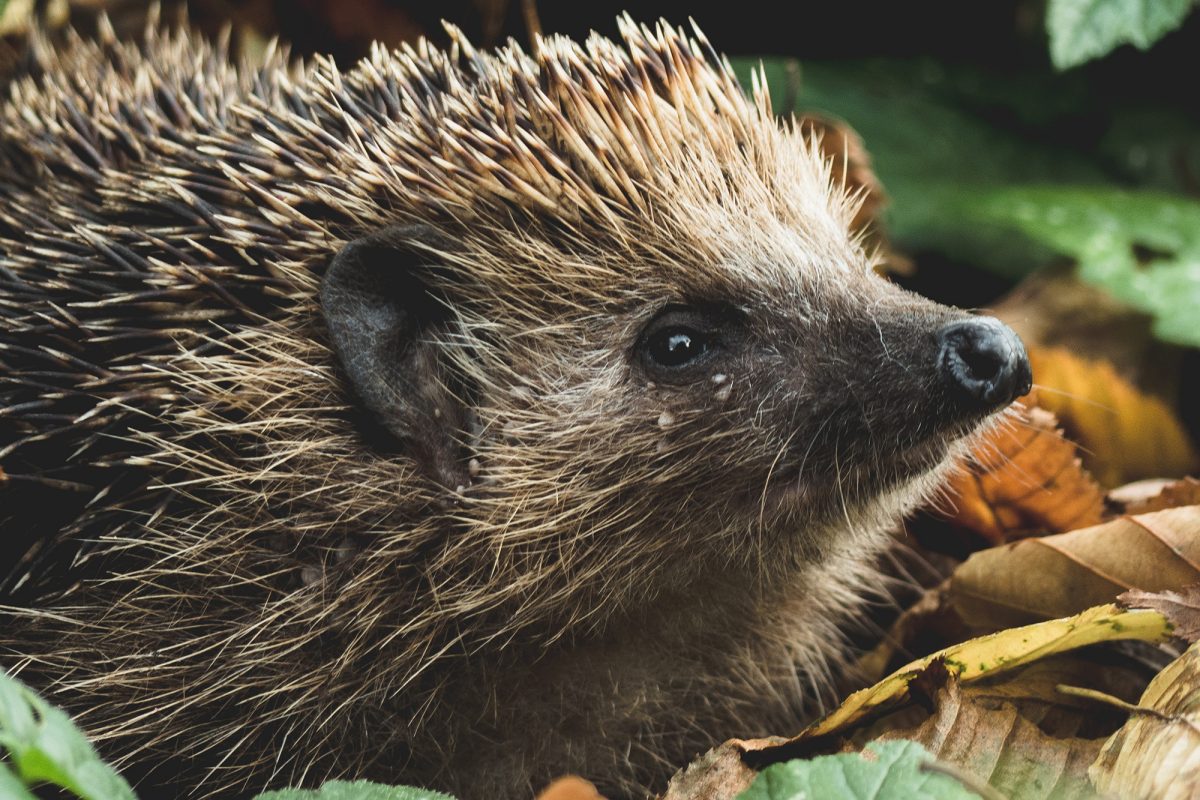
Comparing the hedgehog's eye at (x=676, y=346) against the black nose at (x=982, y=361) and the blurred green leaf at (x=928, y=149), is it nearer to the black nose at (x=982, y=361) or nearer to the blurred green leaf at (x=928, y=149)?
the black nose at (x=982, y=361)

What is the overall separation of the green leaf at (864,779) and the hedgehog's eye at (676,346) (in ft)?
3.07

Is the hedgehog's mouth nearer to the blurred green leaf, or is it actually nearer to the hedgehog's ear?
the hedgehog's ear

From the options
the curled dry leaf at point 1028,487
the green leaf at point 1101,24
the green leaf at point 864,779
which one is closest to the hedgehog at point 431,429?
the curled dry leaf at point 1028,487

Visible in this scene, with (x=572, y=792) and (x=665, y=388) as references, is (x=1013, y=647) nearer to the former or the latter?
(x=665, y=388)

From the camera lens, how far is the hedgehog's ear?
2.73m

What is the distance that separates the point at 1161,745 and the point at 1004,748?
0.33 metres

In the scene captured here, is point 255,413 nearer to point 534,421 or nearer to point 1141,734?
point 534,421

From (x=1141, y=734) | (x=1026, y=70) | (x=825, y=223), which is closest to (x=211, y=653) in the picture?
(x=825, y=223)

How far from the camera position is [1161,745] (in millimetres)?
2205

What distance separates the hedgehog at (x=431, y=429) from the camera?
271 centimetres

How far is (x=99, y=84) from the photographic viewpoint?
3688 mm

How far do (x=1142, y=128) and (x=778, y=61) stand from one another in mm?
1689

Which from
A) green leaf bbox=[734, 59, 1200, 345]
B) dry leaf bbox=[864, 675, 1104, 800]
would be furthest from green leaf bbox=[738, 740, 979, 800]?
green leaf bbox=[734, 59, 1200, 345]

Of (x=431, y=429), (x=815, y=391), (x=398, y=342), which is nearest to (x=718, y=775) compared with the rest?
(x=815, y=391)
